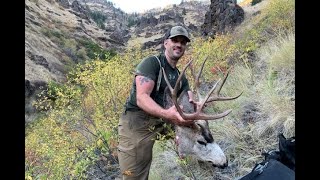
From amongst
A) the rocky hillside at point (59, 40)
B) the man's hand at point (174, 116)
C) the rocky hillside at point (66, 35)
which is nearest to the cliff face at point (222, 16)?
the rocky hillside at point (66, 35)

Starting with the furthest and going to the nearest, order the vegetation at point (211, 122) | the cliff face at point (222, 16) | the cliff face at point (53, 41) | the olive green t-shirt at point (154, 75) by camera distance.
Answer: the cliff face at point (53, 41) < the cliff face at point (222, 16) < the vegetation at point (211, 122) < the olive green t-shirt at point (154, 75)

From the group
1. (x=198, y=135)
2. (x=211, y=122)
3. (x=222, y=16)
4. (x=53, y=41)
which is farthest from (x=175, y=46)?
(x=53, y=41)

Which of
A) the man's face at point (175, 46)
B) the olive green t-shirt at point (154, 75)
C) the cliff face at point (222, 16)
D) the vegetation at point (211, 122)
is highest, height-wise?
the cliff face at point (222, 16)

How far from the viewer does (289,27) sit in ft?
33.7

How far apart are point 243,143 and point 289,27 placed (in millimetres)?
6014

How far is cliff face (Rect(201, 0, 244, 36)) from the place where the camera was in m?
21.5

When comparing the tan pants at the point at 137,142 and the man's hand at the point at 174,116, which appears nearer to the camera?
the man's hand at the point at 174,116

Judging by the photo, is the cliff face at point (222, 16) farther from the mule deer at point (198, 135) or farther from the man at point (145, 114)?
the mule deer at point (198, 135)

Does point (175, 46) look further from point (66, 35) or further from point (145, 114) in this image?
point (66, 35)

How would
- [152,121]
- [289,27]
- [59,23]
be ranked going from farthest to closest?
[59,23]
[289,27]
[152,121]

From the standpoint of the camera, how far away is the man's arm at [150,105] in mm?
3293
